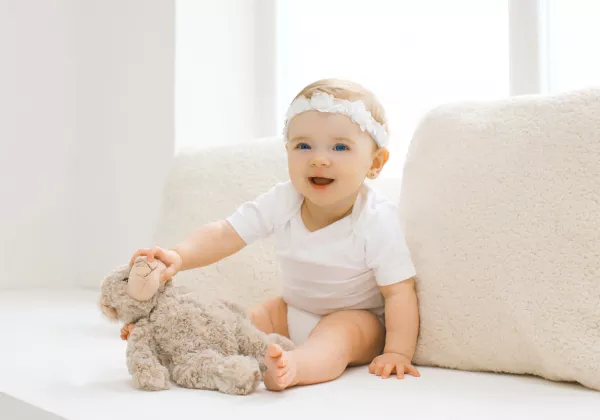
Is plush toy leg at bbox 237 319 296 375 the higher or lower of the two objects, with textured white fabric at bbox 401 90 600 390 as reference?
lower

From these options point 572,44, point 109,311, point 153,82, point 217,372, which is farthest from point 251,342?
point 153,82

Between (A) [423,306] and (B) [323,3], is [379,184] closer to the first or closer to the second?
(A) [423,306]

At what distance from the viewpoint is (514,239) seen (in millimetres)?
1006

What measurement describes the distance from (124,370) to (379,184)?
0.65m

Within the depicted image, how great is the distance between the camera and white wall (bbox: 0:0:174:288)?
2.22m

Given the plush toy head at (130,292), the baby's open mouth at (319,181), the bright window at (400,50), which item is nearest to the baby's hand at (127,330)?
the plush toy head at (130,292)

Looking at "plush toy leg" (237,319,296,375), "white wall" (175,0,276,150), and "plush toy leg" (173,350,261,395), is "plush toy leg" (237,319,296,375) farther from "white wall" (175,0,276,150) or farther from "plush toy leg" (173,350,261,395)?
"white wall" (175,0,276,150)

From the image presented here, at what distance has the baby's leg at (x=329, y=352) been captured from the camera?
0.89m

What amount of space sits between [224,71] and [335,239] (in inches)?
46.5

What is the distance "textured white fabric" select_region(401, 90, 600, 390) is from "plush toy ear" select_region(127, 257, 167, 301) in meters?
0.42

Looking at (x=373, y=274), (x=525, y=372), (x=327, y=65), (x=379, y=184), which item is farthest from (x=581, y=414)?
(x=327, y=65)

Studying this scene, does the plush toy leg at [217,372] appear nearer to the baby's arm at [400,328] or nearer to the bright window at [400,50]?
the baby's arm at [400,328]

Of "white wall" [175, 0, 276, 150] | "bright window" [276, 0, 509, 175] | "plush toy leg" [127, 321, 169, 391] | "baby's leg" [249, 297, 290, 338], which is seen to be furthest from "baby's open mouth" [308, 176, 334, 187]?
"white wall" [175, 0, 276, 150]

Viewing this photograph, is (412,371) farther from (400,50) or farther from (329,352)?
(400,50)
